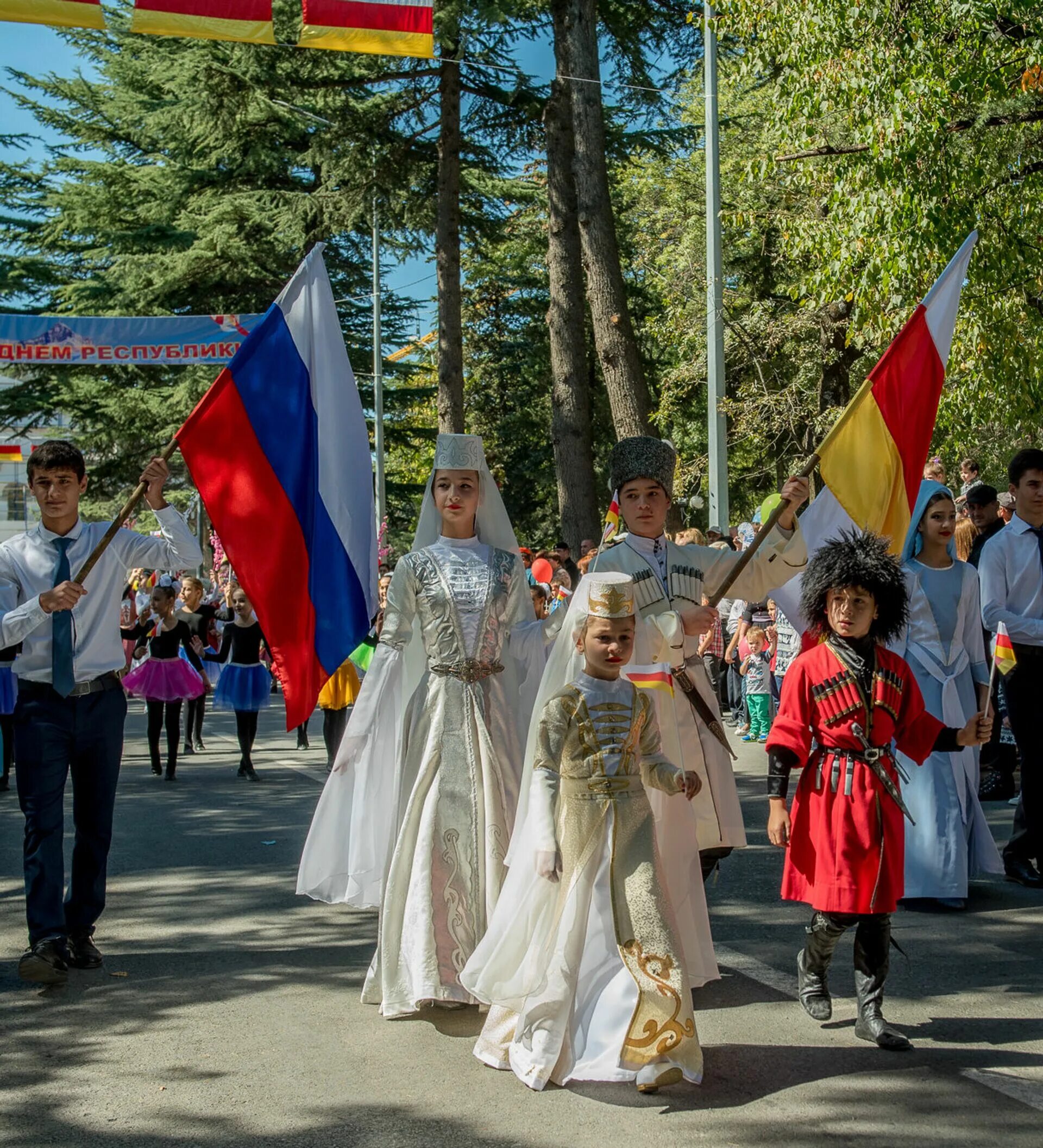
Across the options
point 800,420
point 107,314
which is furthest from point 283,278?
point 800,420

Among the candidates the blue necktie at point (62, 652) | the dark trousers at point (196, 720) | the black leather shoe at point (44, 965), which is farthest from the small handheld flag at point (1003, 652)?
the dark trousers at point (196, 720)

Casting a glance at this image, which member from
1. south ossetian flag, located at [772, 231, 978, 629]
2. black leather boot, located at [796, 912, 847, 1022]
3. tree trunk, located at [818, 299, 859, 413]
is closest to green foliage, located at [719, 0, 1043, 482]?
south ossetian flag, located at [772, 231, 978, 629]

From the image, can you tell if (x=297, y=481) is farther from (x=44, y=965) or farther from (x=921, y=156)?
(x=921, y=156)

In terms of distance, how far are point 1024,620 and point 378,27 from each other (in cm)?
637

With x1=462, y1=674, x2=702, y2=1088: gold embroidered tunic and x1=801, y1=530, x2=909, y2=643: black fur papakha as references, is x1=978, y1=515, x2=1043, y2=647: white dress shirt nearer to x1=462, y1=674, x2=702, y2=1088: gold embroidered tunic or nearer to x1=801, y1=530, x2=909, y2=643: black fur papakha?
x1=801, y1=530, x2=909, y2=643: black fur papakha

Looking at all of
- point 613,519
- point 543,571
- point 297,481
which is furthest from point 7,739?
point 613,519

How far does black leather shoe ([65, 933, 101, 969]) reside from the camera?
6.13m

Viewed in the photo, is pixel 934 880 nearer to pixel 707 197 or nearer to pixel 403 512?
pixel 707 197

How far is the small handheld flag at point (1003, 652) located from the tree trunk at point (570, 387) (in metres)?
10.1

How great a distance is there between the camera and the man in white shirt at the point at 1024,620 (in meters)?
7.51

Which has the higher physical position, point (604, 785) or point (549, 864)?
point (604, 785)

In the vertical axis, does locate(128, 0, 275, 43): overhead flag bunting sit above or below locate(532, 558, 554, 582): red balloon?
above

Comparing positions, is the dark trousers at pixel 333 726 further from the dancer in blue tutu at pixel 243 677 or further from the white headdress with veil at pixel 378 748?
the white headdress with veil at pixel 378 748

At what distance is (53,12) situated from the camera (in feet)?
31.4
